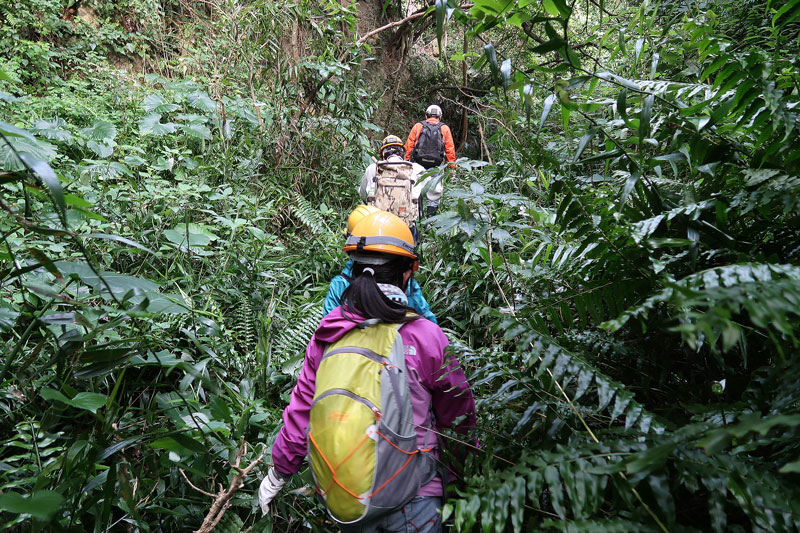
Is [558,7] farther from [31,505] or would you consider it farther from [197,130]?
[197,130]

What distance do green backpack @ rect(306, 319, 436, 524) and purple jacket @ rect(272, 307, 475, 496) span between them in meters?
0.07

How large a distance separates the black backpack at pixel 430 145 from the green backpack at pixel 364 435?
6726 millimetres

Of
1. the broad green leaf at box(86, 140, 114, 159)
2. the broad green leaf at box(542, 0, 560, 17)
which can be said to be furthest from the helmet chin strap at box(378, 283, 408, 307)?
the broad green leaf at box(86, 140, 114, 159)

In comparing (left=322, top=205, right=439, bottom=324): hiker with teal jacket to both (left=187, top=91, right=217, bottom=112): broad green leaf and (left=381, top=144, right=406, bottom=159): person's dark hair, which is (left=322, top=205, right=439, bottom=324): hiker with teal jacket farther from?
(left=187, top=91, right=217, bottom=112): broad green leaf

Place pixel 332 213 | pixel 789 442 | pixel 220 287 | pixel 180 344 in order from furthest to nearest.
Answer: pixel 332 213
pixel 220 287
pixel 180 344
pixel 789 442

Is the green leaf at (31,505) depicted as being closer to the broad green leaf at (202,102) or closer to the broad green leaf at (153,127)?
the broad green leaf at (153,127)

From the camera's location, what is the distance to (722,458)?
0.90 metres

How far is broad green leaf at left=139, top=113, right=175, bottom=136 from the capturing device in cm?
485

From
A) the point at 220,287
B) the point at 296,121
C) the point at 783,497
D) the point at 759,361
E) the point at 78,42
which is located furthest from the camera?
the point at 78,42

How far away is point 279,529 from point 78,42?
7.70 m

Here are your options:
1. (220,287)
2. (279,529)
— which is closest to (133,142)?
(220,287)

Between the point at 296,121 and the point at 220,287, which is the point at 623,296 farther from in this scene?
the point at 296,121

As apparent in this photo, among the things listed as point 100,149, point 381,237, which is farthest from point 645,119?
point 100,149

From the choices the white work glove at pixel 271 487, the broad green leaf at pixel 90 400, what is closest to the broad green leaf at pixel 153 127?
the broad green leaf at pixel 90 400
